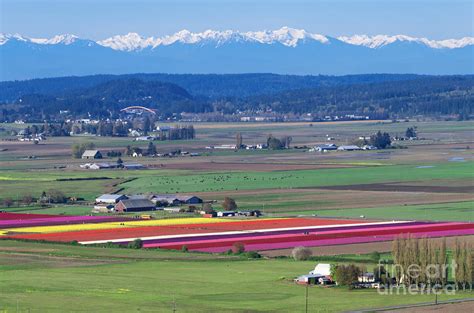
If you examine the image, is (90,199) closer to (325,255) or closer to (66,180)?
(66,180)

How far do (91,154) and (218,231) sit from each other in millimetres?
57121

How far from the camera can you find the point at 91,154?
116 meters

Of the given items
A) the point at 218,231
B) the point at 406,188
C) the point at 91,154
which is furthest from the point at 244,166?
the point at 218,231

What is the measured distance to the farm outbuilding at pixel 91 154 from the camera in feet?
379

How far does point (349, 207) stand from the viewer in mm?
70812

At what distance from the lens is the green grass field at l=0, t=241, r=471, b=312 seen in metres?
41.8

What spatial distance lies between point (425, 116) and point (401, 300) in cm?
15452

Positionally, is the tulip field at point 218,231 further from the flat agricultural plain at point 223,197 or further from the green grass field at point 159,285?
the green grass field at point 159,285

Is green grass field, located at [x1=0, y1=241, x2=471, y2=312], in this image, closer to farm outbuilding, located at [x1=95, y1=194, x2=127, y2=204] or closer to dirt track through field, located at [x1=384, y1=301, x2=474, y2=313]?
dirt track through field, located at [x1=384, y1=301, x2=474, y2=313]

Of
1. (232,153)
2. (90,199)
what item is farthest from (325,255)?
(232,153)

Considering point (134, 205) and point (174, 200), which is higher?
point (174, 200)

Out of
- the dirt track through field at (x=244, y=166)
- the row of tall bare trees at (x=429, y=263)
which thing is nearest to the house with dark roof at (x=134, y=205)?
the dirt track through field at (x=244, y=166)

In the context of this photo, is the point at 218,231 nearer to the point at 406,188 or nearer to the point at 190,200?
the point at 190,200

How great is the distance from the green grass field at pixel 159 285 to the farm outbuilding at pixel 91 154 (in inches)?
2425
